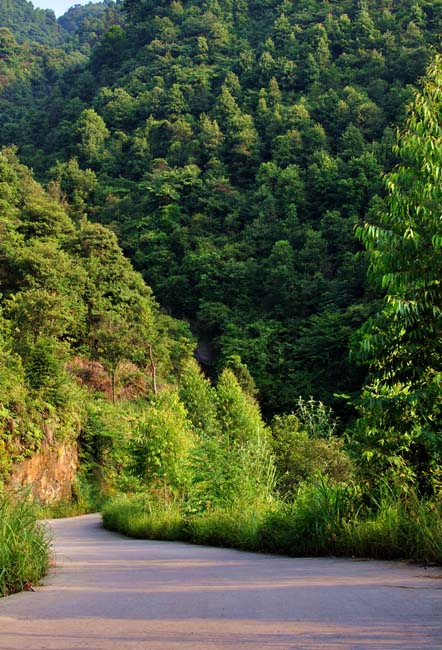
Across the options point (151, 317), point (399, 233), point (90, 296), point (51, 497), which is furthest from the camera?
point (151, 317)

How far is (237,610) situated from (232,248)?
61624mm

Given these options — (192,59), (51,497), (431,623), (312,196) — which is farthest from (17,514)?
(192,59)

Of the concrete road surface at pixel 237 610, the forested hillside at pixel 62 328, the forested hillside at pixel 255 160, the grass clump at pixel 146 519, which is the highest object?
the forested hillside at pixel 255 160

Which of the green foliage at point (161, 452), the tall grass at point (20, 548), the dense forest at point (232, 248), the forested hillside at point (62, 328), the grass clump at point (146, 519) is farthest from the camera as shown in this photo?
the forested hillside at point (62, 328)

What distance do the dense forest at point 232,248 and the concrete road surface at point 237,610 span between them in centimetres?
222

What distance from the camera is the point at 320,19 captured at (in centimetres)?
9644

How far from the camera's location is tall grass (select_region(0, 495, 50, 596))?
5.20 meters

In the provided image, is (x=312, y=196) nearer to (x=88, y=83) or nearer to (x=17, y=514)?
(x=88, y=83)

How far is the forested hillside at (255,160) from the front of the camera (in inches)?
2265

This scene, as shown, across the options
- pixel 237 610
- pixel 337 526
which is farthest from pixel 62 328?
pixel 237 610

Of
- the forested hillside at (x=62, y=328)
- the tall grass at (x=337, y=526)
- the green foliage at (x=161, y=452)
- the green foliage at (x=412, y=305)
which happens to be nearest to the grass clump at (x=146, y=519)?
the green foliage at (x=161, y=452)

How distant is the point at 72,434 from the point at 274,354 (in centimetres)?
2665

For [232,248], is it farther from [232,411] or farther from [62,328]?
[232,411]

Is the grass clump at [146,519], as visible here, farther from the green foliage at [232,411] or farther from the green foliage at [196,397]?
the green foliage at [196,397]
